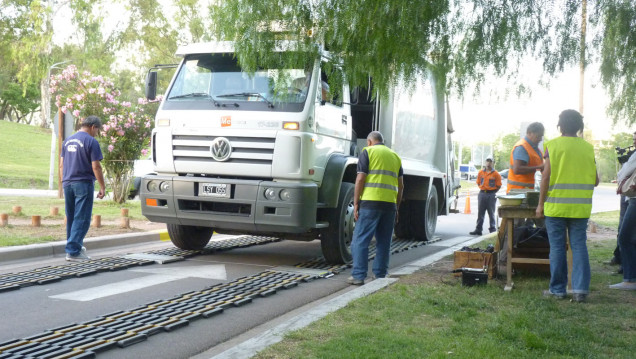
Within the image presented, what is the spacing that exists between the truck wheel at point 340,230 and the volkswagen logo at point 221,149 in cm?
151

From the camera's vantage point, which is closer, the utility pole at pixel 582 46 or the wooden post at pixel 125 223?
the utility pole at pixel 582 46

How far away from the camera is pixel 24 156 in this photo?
39281mm

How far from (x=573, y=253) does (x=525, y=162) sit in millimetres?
1793

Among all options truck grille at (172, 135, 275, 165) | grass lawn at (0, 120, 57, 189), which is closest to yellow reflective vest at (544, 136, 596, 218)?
truck grille at (172, 135, 275, 165)

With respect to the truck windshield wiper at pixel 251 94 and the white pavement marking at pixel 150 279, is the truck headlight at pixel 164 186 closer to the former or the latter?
the white pavement marking at pixel 150 279

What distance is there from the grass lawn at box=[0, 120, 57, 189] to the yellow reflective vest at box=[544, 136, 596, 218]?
2469 centimetres

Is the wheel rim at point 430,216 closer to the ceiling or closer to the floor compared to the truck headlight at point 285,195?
closer to the floor

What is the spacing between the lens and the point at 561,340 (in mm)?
4723

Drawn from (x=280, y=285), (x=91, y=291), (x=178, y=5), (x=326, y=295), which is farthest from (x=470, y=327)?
(x=178, y=5)

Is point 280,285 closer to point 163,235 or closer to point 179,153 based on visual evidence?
point 179,153

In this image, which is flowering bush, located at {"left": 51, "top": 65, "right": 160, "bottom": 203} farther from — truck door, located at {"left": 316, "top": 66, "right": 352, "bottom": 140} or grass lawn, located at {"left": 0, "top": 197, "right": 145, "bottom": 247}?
truck door, located at {"left": 316, "top": 66, "right": 352, "bottom": 140}

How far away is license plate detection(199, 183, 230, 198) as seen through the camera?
8086 millimetres

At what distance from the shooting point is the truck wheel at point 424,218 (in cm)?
1237

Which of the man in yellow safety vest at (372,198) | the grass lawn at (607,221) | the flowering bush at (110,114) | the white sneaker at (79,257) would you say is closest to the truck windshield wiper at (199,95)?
the man in yellow safety vest at (372,198)
